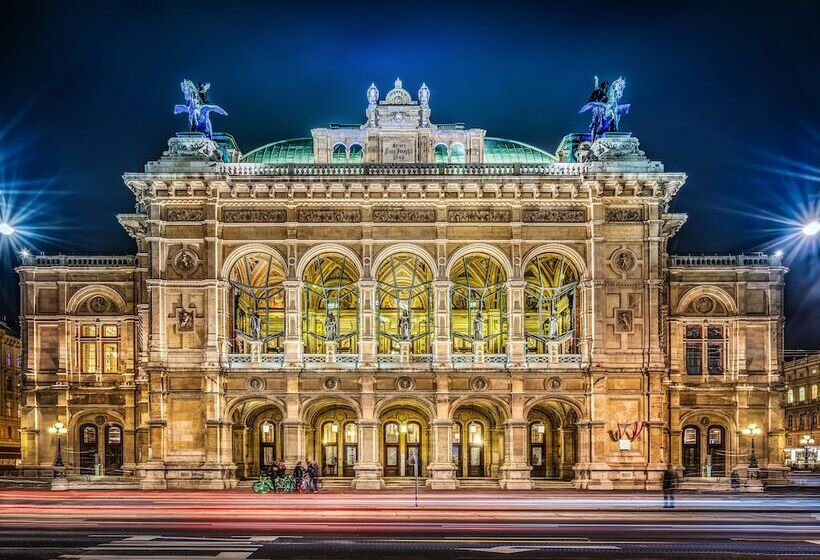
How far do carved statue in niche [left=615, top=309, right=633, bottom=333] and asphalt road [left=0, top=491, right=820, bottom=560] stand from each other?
10.9 m

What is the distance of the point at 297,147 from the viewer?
186 ft

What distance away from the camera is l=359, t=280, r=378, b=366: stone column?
48.9 metres

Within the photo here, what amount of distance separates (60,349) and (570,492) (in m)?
30.0

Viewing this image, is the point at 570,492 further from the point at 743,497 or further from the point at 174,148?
the point at 174,148

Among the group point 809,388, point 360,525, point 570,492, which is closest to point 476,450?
point 570,492

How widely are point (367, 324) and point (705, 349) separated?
19481 mm

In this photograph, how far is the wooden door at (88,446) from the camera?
5508 centimetres

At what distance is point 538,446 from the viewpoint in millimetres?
55875

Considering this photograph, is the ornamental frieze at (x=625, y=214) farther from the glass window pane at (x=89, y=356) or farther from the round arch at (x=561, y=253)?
the glass window pane at (x=89, y=356)

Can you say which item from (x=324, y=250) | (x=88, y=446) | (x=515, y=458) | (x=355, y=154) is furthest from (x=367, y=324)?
(x=88, y=446)

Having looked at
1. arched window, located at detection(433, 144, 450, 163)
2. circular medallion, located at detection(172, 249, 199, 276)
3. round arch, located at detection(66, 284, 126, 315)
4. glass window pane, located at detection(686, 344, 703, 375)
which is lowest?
glass window pane, located at detection(686, 344, 703, 375)

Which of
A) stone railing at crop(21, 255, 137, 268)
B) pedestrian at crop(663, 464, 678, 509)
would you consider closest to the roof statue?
pedestrian at crop(663, 464, 678, 509)

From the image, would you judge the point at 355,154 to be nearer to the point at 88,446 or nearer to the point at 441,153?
the point at 441,153

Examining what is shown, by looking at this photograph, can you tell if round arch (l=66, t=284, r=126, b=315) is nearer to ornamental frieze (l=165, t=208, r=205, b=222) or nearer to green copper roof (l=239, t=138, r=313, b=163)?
ornamental frieze (l=165, t=208, r=205, b=222)
